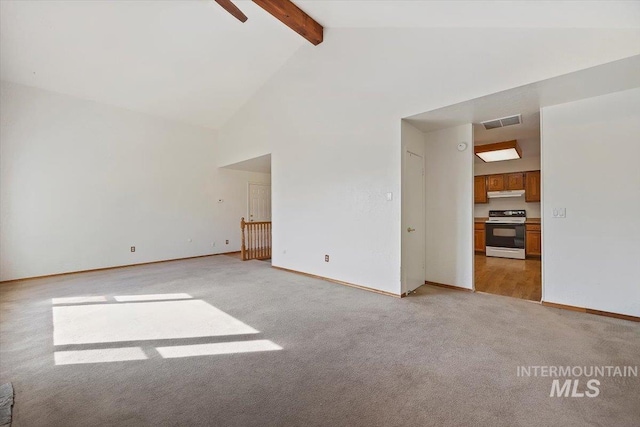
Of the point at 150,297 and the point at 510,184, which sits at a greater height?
the point at 510,184

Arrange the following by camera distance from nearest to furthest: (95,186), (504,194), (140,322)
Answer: (140,322), (95,186), (504,194)

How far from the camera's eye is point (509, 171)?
254 inches

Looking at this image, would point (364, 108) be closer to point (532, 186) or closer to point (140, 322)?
point (140, 322)

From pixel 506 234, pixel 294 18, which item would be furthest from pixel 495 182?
pixel 294 18

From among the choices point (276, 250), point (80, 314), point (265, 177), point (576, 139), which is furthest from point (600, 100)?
point (265, 177)

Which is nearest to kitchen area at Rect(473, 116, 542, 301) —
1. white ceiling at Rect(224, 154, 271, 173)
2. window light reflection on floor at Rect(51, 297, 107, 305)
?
white ceiling at Rect(224, 154, 271, 173)

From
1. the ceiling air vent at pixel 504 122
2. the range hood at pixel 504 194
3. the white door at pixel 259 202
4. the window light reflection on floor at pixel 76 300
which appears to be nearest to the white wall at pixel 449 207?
the ceiling air vent at pixel 504 122

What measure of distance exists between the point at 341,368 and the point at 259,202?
7.02 m

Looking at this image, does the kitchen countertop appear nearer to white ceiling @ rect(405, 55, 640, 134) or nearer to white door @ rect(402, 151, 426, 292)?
white ceiling @ rect(405, 55, 640, 134)

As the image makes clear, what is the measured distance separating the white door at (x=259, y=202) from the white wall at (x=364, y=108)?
8.44 ft

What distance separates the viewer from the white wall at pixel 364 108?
2.65 m

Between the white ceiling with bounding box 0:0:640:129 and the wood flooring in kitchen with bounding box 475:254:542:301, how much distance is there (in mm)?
3053

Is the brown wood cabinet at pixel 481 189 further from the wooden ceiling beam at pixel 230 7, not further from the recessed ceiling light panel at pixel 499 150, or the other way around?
the wooden ceiling beam at pixel 230 7

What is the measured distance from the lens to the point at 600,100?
113 inches
